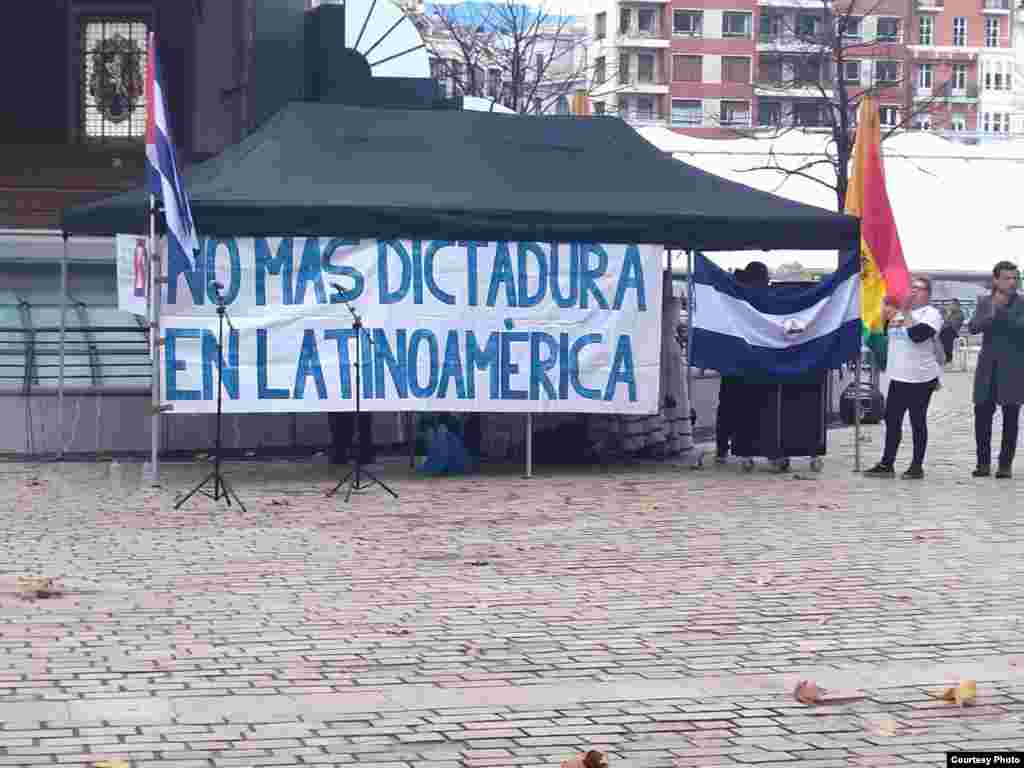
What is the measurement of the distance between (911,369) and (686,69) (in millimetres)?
102844

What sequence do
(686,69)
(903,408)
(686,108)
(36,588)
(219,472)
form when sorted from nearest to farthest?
(36,588), (219,472), (903,408), (686,69), (686,108)

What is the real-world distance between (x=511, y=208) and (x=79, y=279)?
6820 millimetres

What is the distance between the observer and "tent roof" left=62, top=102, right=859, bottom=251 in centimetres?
1520

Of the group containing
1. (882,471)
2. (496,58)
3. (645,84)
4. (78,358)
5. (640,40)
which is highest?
(640,40)

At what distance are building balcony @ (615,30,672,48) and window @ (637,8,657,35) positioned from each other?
56 centimetres

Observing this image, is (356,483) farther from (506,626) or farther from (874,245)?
(506,626)

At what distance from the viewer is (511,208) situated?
1559cm

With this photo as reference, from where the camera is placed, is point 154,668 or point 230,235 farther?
point 230,235

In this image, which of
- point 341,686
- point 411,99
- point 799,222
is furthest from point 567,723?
point 411,99

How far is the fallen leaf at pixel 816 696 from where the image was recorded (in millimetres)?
7113

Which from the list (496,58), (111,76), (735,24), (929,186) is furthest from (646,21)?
(111,76)

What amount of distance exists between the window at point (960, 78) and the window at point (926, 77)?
1.53 metres

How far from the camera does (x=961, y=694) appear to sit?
23.2 feet

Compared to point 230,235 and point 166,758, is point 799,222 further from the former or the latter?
point 166,758
